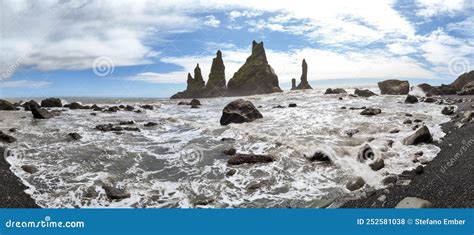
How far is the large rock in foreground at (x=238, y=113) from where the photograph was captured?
21.0 meters

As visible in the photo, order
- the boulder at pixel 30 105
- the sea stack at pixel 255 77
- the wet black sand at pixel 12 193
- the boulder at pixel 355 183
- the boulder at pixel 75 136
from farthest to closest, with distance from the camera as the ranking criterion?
the sea stack at pixel 255 77 < the boulder at pixel 30 105 < the boulder at pixel 75 136 < the boulder at pixel 355 183 < the wet black sand at pixel 12 193

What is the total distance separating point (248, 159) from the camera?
1270 centimetres

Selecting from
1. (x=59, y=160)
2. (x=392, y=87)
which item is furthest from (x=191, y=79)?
(x=59, y=160)

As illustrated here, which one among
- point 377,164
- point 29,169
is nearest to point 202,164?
point 29,169

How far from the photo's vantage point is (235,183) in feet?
35.7

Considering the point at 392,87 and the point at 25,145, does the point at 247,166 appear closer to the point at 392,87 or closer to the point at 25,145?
the point at 25,145

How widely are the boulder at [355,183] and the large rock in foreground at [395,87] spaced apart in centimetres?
4911

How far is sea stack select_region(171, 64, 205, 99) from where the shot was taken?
348 ft

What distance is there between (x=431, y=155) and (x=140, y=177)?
984cm

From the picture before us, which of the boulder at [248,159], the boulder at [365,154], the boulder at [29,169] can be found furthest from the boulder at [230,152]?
the boulder at [29,169]

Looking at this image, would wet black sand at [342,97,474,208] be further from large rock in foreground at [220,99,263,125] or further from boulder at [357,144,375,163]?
large rock in foreground at [220,99,263,125]

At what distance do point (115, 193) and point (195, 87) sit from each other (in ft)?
327

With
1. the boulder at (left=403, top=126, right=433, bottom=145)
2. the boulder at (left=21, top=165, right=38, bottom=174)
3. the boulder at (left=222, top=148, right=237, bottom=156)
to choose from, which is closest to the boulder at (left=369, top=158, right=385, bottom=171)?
the boulder at (left=403, top=126, right=433, bottom=145)

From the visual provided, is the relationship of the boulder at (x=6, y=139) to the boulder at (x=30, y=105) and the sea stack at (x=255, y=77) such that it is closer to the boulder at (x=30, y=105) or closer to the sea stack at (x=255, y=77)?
the boulder at (x=30, y=105)
